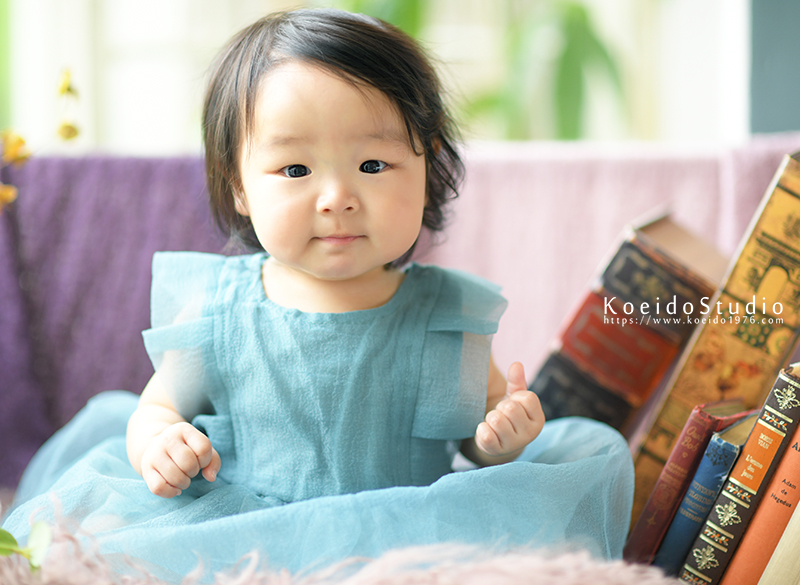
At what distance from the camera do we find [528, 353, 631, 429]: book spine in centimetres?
97

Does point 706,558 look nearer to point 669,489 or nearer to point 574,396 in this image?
point 669,489

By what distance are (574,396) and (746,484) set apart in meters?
0.33

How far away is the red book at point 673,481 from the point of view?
0.72m

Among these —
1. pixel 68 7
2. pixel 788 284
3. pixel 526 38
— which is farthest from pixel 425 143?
pixel 68 7

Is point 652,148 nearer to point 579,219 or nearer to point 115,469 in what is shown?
point 579,219

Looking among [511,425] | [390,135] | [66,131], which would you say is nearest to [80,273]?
[66,131]

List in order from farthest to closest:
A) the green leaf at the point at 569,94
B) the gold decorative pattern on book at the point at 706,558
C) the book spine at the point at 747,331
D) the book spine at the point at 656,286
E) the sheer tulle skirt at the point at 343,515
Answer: the green leaf at the point at 569,94 < the book spine at the point at 656,286 < the book spine at the point at 747,331 < the gold decorative pattern on book at the point at 706,558 < the sheer tulle skirt at the point at 343,515

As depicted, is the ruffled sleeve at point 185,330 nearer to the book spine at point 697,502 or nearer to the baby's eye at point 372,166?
the baby's eye at point 372,166

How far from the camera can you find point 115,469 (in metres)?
0.76

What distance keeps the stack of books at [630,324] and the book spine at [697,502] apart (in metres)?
0.25

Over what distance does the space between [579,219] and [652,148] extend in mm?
192

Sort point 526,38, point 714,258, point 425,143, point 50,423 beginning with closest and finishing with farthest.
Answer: point 425,143 < point 714,258 < point 50,423 < point 526,38

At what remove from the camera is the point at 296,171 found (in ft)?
2.17

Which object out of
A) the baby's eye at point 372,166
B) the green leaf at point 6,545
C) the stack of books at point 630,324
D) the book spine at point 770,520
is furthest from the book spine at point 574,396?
the green leaf at point 6,545
